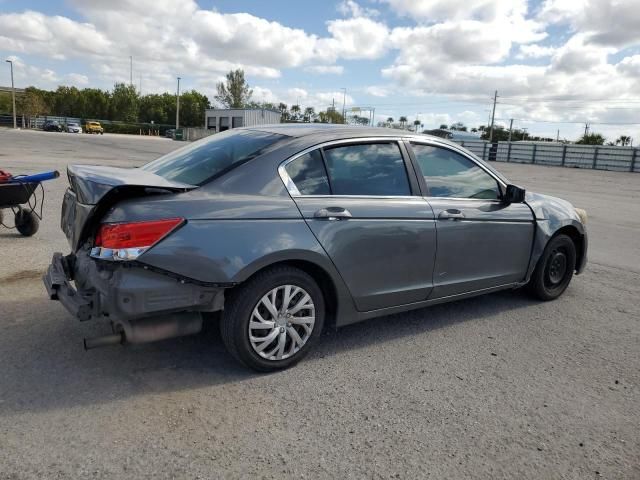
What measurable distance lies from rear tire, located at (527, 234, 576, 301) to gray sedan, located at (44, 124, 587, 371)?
0.49 meters

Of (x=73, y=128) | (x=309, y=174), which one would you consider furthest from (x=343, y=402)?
(x=73, y=128)

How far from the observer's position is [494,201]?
4.54m

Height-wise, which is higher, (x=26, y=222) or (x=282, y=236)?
(x=282, y=236)

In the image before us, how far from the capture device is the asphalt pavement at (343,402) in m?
2.59

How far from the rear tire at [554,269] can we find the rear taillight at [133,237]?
11.8 feet

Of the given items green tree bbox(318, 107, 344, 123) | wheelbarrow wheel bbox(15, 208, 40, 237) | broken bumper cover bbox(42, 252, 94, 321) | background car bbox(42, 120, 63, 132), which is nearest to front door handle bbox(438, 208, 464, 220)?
broken bumper cover bbox(42, 252, 94, 321)

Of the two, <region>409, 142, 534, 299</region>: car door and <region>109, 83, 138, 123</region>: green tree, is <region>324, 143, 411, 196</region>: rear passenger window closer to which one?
<region>409, 142, 534, 299</region>: car door

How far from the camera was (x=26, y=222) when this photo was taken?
6770 millimetres

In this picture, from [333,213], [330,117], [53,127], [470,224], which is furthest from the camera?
[330,117]

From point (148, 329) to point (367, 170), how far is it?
1.88 metres

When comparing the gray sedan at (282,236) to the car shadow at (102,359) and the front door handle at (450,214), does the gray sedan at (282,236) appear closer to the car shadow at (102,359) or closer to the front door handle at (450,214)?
the front door handle at (450,214)

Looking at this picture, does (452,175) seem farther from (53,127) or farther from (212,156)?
(53,127)

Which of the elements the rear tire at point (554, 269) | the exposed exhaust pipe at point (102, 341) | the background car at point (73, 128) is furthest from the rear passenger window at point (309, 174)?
the background car at point (73, 128)

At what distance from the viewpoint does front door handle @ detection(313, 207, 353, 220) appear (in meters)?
3.48
